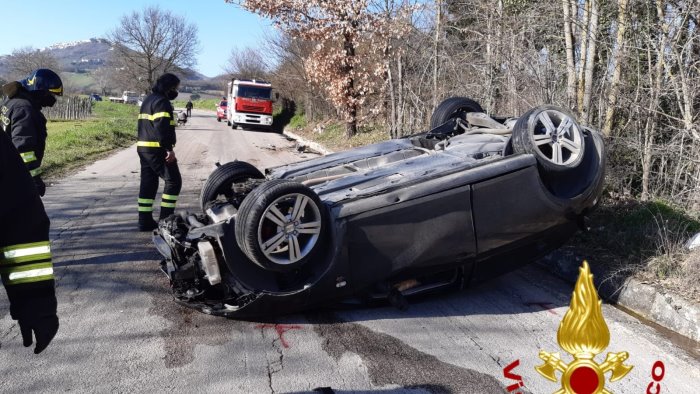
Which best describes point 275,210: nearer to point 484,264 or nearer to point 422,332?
point 422,332

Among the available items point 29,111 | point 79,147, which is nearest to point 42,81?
point 29,111

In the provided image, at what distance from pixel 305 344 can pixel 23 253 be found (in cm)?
214

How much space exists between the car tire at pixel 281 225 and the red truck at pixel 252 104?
24.5 meters

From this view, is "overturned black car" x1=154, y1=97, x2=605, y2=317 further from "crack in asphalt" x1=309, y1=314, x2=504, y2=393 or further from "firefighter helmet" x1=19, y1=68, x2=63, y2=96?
"firefighter helmet" x1=19, y1=68, x2=63, y2=96

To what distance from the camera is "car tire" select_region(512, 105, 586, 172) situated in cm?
454

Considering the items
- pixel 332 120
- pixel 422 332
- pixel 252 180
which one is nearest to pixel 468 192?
pixel 422 332

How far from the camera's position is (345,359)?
11.9ft

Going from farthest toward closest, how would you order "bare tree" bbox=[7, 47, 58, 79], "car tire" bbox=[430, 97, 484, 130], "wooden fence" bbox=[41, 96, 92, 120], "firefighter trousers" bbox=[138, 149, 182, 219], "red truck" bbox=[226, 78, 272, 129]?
"bare tree" bbox=[7, 47, 58, 79] → "wooden fence" bbox=[41, 96, 92, 120] → "red truck" bbox=[226, 78, 272, 129] → "firefighter trousers" bbox=[138, 149, 182, 219] → "car tire" bbox=[430, 97, 484, 130]

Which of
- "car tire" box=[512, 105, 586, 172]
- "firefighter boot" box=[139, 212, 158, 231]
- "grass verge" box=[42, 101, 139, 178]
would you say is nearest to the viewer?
"car tire" box=[512, 105, 586, 172]

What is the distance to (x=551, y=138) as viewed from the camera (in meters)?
4.64

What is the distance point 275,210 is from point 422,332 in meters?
1.37

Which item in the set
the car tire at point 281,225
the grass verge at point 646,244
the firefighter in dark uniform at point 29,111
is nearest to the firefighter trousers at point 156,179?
the firefighter in dark uniform at point 29,111

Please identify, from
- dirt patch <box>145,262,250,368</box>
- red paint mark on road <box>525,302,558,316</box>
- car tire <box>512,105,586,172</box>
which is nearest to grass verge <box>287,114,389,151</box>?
car tire <box>512,105,586,172</box>

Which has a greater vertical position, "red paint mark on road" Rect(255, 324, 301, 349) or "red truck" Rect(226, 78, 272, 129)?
"red truck" Rect(226, 78, 272, 129)
